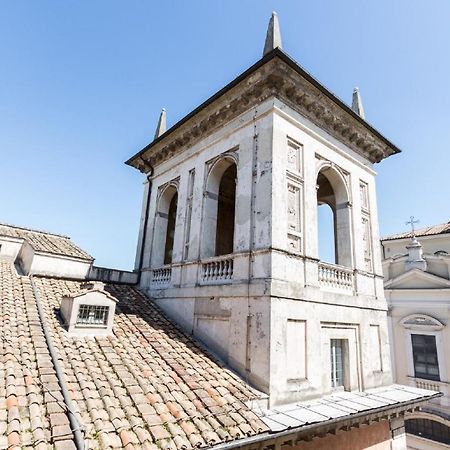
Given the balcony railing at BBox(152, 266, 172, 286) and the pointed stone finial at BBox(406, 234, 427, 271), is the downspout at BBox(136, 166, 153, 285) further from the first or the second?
the pointed stone finial at BBox(406, 234, 427, 271)

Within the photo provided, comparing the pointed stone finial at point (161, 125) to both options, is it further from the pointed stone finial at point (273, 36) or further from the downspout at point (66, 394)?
the downspout at point (66, 394)

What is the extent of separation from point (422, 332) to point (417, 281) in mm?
3269

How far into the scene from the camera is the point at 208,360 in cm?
742

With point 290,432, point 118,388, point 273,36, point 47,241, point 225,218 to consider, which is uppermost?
point 273,36

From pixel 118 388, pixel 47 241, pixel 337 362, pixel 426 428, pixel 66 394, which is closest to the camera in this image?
pixel 66 394

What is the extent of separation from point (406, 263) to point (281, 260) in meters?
18.6

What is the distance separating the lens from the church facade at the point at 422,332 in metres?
17.9

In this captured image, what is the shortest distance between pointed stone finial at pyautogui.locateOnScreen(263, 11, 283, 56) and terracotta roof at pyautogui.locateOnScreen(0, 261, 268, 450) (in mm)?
8070

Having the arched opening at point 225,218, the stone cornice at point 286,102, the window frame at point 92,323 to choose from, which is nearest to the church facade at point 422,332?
the stone cornice at point 286,102

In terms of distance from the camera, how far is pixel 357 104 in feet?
38.8

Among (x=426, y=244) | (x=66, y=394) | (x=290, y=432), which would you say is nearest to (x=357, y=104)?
(x=290, y=432)

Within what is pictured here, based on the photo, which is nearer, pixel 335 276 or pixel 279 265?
pixel 279 265

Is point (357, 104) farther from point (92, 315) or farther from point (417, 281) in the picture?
point (417, 281)

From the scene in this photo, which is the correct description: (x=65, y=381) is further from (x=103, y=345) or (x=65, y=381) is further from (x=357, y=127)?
(x=357, y=127)
